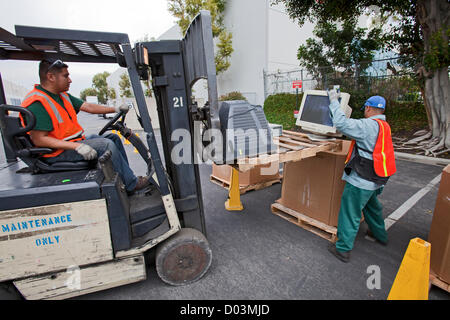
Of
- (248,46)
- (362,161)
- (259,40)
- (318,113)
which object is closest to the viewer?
(362,161)

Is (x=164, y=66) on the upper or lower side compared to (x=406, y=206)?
upper

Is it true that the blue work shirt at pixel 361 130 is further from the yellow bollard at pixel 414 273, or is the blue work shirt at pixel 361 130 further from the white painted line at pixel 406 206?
the white painted line at pixel 406 206

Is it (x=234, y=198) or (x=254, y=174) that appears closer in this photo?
(x=234, y=198)

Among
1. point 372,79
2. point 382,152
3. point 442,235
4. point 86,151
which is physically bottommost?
point 442,235

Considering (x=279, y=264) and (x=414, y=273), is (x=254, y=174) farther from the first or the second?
(x=414, y=273)

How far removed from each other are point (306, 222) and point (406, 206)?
2.07m

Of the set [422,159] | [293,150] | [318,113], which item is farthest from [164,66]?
[422,159]

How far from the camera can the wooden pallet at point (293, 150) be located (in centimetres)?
257

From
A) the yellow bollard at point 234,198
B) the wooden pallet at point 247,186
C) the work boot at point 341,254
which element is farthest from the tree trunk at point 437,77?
the yellow bollard at point 234,198

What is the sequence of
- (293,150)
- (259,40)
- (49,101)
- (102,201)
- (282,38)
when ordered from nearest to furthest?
(102,201) < (49,101) < (293,150) < (282,38) < (259,40)

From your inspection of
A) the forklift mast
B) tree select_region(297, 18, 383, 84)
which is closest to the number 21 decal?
the forklift mast

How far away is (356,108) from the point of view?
10.6 m

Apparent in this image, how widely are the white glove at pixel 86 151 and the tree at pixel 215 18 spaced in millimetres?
16694

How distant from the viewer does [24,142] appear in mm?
2275
